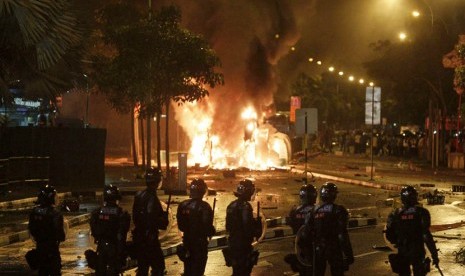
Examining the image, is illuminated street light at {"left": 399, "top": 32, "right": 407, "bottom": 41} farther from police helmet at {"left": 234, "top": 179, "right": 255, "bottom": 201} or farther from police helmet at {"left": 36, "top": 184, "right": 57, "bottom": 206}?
police helmet at {"left": 36, "top": 184, "right": 57, "bottom": 206}

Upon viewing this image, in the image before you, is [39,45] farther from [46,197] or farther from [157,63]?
[157,63]

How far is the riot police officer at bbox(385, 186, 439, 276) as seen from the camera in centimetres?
905

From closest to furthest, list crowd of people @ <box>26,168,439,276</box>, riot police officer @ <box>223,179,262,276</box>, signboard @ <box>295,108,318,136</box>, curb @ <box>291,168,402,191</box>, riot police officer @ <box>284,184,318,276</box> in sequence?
crowd of people @ <box>26,168,439,276</box> < riot police officer @ <box>284,184,318,276</box> < riot police officer @ <box>223,179,262,276</box> < signboard @ <box>295,108,318,136</box> < curb @ <box>291,168,402,191</box>

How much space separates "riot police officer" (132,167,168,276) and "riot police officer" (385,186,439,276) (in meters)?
2.79

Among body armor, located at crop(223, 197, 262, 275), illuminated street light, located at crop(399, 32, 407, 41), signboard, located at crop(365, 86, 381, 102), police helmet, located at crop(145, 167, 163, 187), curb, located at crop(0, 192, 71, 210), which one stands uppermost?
illuminated street light, located at crop(399, 32, 407, 41)

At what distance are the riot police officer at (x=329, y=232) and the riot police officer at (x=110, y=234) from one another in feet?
7.16

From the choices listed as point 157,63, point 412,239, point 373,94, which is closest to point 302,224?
point 412,239

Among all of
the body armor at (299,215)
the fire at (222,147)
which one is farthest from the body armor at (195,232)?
the fire at (222,147)

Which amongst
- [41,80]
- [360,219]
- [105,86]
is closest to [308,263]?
[41,80]

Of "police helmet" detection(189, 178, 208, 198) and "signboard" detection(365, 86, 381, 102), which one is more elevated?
"signboard" detection(365, 86, 381, 102)

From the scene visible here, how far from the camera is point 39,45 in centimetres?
846

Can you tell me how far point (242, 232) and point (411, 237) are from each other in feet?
6.53

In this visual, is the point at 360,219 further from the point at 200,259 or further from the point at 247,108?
the point at 247,108

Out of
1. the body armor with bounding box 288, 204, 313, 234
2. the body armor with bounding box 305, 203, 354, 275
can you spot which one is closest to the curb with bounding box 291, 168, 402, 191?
the body armor with bounding box 288, 204, 313, 234
